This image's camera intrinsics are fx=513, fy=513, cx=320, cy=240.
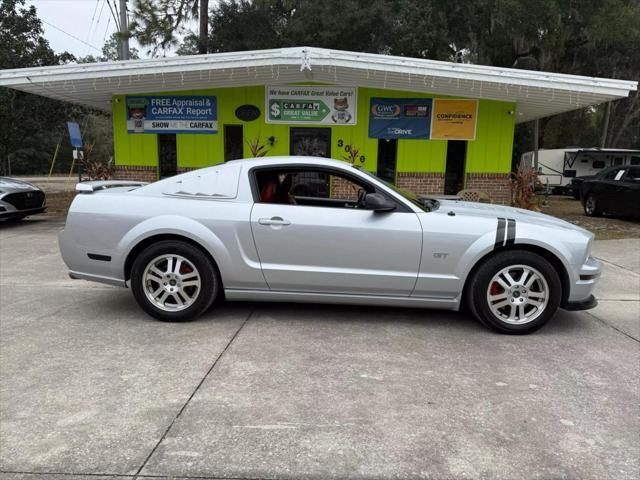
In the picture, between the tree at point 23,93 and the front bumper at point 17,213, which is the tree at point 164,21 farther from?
the front bumper at point 17,213

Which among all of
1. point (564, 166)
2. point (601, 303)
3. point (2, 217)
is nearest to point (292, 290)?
point (601, 303)

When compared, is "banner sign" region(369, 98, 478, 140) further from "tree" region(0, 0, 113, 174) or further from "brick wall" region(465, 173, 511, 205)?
"tree" region(0, 0, 113, 174)

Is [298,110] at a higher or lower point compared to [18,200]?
higher

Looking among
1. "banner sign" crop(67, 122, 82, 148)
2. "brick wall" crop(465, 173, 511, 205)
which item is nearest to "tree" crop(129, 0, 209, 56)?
"banner sign" crop(67, 122, 82, 148)

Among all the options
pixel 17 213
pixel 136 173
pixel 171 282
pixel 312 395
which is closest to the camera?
pixel 312 395

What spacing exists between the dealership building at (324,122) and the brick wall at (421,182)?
0.03 metres

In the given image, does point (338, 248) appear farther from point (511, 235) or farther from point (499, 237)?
point (511, 235)

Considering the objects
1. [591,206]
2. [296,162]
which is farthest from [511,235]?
[591,206]

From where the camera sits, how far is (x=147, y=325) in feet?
15.1

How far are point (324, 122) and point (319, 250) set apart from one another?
861cm

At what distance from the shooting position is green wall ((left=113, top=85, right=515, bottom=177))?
496 inches

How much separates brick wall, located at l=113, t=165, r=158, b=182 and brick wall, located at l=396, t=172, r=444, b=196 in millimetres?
6330

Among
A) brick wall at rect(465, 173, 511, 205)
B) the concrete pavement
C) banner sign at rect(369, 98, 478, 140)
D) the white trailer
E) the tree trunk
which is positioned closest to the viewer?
the concrete pavement

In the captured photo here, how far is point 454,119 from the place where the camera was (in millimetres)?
12539
